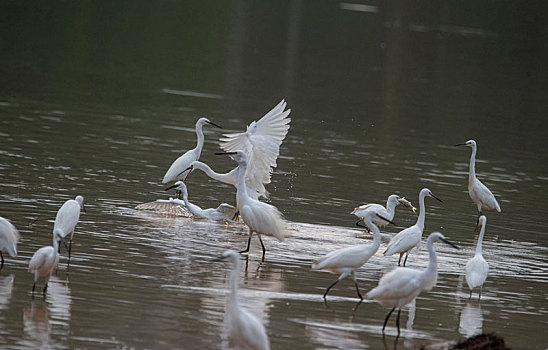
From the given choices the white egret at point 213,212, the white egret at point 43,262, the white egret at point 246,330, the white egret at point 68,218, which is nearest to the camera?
the white egret at point 246,330

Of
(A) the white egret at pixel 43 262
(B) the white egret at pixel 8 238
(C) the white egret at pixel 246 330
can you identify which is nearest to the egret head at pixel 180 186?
(B) the white egret at pixel 8 238

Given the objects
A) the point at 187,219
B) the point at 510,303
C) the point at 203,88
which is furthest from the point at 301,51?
the point at 510,303

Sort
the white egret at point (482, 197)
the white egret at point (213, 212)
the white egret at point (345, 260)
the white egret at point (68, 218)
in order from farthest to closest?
1. the white egret at point (482, 197)
2. the white egret at point (213, 212)
3. the white egret at point (68, 218)
4. the white egret at point (345, 260)

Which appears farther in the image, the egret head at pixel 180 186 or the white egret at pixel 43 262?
the egret head at pixel 180 186

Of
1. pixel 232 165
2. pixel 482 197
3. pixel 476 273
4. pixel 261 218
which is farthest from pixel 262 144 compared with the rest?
pixel 476 273

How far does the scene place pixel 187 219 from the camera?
A: 50.6 feet

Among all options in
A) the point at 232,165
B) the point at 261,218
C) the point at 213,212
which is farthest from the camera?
the point at 232,165

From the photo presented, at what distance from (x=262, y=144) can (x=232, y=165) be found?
4.47 metres

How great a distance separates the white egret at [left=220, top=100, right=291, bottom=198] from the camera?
50.7 ft

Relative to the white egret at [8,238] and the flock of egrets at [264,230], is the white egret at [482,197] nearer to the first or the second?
the flock of egrets at [264,230]

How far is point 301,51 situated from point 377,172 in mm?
26041

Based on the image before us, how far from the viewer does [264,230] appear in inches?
517

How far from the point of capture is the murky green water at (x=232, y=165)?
10375 mm

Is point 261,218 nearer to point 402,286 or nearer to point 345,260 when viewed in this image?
point 345,260
